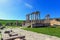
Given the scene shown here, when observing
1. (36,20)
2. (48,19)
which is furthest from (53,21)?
(36,20)

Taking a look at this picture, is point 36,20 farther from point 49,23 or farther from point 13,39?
point 13,39

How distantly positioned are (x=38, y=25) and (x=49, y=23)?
4.89 m

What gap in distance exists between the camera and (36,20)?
35.6 m

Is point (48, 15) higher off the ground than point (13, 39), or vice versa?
point (48, 15)

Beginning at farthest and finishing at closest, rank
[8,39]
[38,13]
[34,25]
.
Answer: [38,13] → [34,25] → [8,39]

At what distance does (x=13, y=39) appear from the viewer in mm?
7602

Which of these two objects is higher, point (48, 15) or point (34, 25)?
point (48, 15)

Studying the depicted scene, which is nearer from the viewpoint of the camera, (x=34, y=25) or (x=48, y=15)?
(x=34, y=25)

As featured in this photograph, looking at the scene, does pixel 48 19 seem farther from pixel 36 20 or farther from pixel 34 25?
pixel 34 25

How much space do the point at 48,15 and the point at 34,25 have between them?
7616mm

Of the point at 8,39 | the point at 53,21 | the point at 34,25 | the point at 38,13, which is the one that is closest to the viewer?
the point at 8,39

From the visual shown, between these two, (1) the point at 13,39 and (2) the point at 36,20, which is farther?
(2) the point at 36,20

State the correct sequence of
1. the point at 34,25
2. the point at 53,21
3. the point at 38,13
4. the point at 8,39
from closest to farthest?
the point at 8,39 < the point at 34,25 < the point at 38,13 < the point at 53,21

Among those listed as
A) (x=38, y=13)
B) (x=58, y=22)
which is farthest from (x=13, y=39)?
(x=58, y=22)
